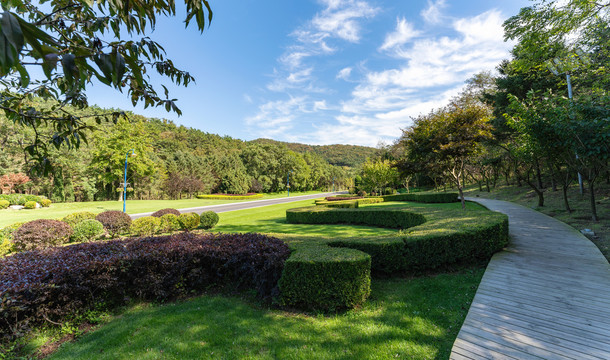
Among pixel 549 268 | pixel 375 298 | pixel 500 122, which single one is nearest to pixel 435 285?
pixel 375 298

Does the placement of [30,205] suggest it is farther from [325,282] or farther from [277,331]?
[325,282]

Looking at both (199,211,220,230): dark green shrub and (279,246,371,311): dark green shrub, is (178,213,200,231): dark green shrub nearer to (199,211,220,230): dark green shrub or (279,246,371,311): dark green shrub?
(199,211,220,230): dark green shrub

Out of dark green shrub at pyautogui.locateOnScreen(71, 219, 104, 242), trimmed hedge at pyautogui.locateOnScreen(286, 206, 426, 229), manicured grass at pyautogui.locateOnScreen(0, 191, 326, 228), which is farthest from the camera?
manicured grass at pyautogui.locateOnScreen(0, 191, 326, 228)

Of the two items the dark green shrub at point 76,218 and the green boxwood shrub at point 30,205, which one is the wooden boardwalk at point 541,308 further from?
the green boxwood shrub at point 30,205

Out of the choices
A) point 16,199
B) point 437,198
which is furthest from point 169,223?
point 16,199

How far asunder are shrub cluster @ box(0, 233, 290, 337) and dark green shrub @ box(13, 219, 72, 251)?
591cm

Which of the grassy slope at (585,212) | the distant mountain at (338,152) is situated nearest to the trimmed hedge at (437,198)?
the grassy slope at (585,212)

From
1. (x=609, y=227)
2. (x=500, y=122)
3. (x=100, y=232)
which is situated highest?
(x=500, y=122)

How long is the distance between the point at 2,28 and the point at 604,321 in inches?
220

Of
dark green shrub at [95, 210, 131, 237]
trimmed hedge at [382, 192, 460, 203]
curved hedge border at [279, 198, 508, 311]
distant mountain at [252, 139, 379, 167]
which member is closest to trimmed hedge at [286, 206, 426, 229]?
curved hedge border at [279, 198, 508, 311]

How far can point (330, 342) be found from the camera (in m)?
3.05

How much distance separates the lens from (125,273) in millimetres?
4152

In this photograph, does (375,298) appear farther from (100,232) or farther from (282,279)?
(100,232)

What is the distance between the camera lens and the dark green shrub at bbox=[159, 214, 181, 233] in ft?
36.6
